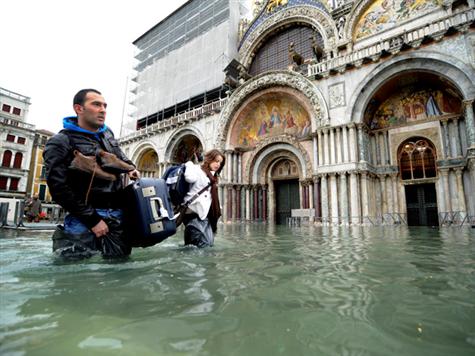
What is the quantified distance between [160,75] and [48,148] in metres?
26.4

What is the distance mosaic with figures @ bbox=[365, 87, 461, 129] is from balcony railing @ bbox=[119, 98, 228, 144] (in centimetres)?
863

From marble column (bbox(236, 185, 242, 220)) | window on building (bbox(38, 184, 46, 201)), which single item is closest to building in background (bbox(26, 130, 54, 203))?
window on building (bbox(38, 184, 46, 201))

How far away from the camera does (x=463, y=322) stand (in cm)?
103

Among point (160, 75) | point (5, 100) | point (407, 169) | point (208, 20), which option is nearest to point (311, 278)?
point (407, 169)

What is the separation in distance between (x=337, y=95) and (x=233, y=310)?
12.6 metres

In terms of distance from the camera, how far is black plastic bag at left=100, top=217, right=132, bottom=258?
236 cm

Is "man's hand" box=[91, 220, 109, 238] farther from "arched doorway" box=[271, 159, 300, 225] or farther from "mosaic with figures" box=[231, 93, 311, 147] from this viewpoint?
"arched doorway" box=[271, 159, 300, 225]

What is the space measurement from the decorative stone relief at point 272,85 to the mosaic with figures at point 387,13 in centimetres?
452

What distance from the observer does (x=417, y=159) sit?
1176cm

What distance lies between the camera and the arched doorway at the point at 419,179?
449 inches

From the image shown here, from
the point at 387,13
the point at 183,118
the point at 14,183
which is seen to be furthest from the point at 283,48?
the point at 14,183

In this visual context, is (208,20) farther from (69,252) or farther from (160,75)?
(69,252)

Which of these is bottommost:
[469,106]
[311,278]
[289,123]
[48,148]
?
[311,278]

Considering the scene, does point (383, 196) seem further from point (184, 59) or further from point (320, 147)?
point (184, 59)
